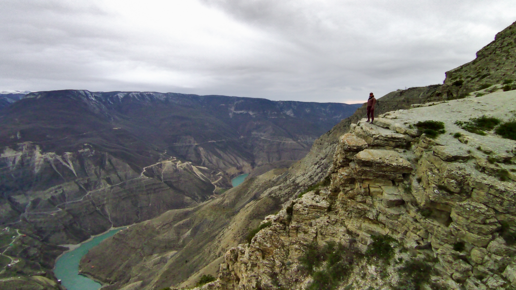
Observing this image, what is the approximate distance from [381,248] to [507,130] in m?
9.24

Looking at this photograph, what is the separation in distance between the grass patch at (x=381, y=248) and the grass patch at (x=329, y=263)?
29.4 inches

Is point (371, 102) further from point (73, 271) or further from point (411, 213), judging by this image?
point (73, 271)

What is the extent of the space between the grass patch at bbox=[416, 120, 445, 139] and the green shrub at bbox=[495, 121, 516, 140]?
2.51m

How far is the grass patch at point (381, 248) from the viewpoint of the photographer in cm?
1190

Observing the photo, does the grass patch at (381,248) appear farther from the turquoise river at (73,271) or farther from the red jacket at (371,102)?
the turquoise river at (73,271)

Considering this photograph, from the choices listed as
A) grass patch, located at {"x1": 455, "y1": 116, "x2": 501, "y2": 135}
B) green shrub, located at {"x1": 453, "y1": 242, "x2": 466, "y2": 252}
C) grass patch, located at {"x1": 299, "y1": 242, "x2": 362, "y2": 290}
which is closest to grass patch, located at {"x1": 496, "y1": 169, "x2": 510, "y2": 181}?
green shrub, located at {"x1": 453, "y1": 242, "x2": 466, "y2": 252}

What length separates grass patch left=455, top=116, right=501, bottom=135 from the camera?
1279 cm

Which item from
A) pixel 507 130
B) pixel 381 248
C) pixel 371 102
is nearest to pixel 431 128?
pixel 507 130

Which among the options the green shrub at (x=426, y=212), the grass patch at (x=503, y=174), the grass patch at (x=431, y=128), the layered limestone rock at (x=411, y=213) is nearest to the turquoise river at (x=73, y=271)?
the layered limestone rock at (x=411, y=213)

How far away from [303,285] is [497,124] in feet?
48.0

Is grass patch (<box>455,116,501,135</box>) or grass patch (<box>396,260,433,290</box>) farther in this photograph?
grass patch (<box>455,116,501,135</box>)

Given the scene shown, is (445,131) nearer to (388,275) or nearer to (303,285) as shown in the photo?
(388,275)

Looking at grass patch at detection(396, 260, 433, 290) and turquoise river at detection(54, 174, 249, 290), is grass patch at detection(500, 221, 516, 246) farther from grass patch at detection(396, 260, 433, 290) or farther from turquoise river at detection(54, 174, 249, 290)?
turquoise river at detection(54, 174, 249, 290)

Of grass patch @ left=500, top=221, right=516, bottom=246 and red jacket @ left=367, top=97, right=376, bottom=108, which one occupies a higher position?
red jacket @ left=367, top=97, right=376, bottom=108
